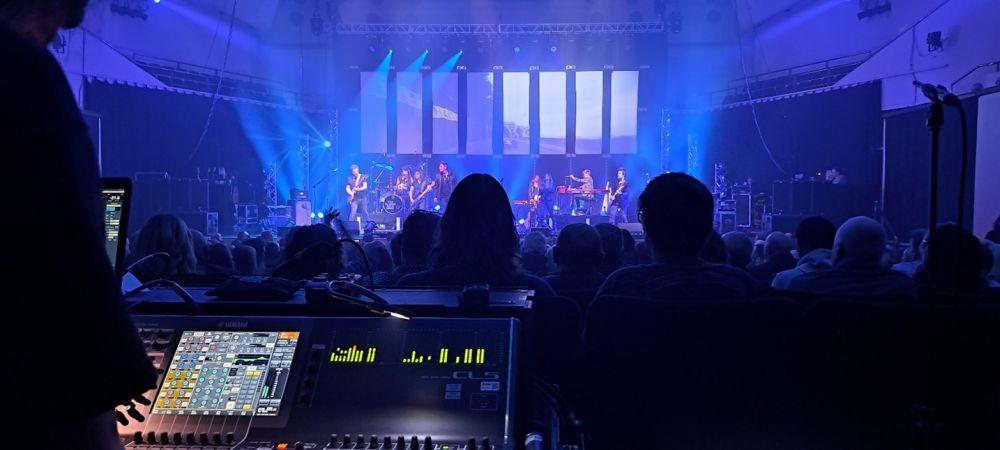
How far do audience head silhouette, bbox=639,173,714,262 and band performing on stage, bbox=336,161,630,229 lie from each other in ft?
39.4

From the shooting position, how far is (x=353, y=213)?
14.7 meters

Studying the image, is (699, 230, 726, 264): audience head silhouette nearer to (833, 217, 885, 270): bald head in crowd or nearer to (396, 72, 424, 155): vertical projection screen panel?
(833, 217, 885, 270): bald head in crowd

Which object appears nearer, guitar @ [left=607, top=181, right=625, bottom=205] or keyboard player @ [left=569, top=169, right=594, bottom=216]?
guitar @ [left=607, top=181, right=625, bottom=205]

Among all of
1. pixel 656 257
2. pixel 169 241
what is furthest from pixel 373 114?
pixel 656 257

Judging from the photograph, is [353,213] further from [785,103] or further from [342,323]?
[342,323]

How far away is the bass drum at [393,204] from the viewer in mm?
14742

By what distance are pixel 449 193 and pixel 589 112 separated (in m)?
3.98

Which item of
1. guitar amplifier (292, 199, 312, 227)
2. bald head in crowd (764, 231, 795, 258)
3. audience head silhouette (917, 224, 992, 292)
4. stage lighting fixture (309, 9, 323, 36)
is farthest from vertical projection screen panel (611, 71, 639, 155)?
audience head silhouette (917, 224, 992, 292)

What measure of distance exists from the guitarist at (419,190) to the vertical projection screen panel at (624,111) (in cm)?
455

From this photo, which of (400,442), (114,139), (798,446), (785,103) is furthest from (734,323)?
(785,103)

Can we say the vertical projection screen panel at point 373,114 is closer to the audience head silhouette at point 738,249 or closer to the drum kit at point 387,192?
the drum kit at point 387,192

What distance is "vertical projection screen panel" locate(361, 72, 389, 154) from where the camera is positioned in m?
16.0

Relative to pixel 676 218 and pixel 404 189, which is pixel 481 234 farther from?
pixel 404 189

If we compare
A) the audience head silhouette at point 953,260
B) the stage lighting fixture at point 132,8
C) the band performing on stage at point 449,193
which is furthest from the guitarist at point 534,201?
the audience head silhouette at point 953,260
